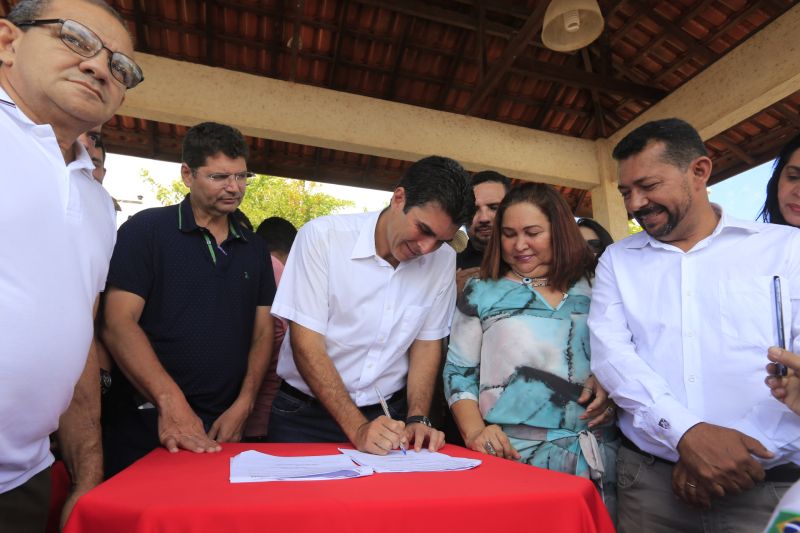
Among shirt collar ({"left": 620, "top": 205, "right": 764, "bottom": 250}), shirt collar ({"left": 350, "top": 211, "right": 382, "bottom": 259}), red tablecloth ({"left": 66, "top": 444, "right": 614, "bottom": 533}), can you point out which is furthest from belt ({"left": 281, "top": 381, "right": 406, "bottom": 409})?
shirt collar ({"left": 620, "top": 205, "right": 764, "bottom": 250})

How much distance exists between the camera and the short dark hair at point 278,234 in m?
3.18

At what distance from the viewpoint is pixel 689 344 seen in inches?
54.1

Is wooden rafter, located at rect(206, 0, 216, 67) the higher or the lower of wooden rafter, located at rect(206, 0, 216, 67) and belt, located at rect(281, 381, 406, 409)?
the higher

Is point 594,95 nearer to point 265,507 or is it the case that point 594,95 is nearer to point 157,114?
point 157,114

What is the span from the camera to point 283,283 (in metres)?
1.66

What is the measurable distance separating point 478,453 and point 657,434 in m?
0.45

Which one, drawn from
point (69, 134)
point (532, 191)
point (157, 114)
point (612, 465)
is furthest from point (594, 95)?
point (69, 134)

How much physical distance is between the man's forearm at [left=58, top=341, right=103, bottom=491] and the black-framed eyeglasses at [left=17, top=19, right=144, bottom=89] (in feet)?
2.38

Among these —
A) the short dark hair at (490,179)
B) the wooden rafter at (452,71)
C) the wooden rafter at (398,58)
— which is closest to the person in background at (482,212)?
the short dark hair at (490,179)

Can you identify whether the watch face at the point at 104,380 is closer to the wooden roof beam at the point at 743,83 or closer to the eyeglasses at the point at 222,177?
the eyeglasses at the point at 222,177

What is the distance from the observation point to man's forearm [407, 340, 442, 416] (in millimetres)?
1616

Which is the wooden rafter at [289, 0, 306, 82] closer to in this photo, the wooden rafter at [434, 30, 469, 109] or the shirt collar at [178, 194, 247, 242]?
the wooden rafter at [434, 30, 469, 109]

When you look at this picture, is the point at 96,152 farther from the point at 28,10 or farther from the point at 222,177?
the point at 28,10

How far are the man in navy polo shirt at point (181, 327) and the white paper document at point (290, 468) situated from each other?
1.77 ft
